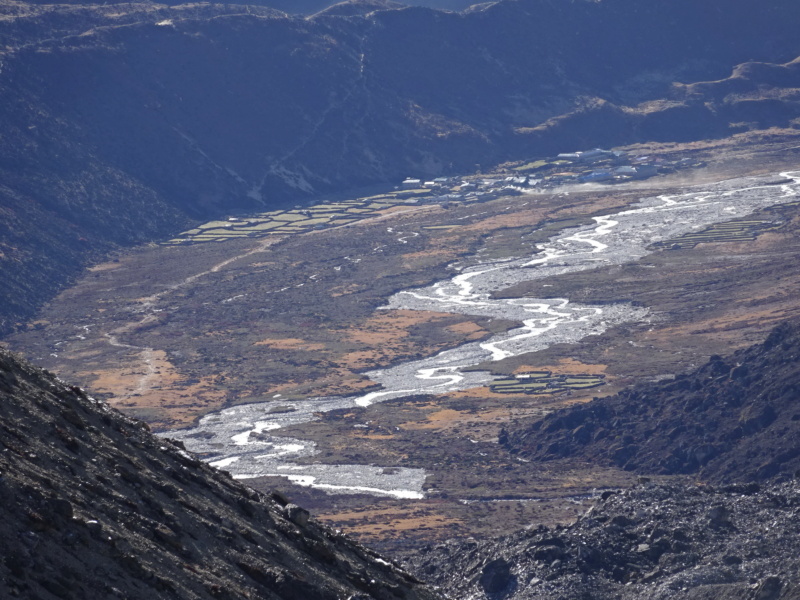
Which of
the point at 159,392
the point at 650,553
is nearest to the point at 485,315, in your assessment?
the point at 159,392

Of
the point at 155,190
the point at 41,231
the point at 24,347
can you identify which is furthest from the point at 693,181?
the point at 24,347

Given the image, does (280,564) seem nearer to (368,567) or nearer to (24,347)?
(368,567)

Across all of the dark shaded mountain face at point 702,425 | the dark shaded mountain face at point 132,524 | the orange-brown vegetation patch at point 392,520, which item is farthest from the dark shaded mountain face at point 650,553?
the dark shaded mountain face at point 702,425

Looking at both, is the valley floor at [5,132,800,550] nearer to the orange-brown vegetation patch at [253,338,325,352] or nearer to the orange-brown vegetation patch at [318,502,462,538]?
the orange-brown vegetation patch at [318,502,462,538]

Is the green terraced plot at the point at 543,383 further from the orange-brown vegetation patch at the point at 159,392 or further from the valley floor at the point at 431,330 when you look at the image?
the orange-brown vegetation patch at the point at 159,392

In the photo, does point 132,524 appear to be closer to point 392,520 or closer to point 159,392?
point 392,520

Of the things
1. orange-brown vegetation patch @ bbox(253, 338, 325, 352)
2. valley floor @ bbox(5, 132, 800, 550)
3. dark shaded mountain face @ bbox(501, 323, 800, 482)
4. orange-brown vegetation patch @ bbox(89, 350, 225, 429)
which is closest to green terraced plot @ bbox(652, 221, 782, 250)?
valley floor @ bbox(5, 132, 800, 550)
